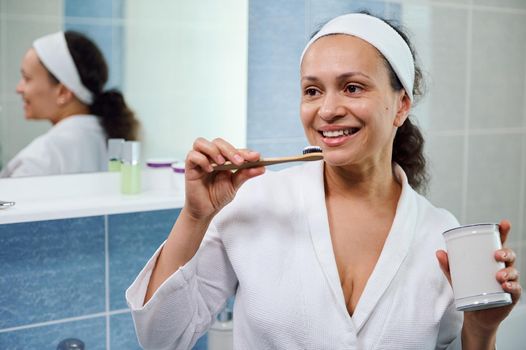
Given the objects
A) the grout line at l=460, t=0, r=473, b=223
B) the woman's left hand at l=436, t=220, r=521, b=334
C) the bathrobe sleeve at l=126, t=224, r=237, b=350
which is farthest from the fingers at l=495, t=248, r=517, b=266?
the grout line at l=460, t=0, r=473, b=223

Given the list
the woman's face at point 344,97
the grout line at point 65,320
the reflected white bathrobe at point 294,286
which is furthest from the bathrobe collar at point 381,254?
the grout line at point 65,320

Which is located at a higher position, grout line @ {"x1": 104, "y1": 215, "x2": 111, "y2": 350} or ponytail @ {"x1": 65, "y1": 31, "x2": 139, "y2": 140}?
ponytail @ {"x1": 65, "y1": 31, "x2": 139, "y2": 140}

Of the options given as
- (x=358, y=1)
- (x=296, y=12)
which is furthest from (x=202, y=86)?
(x=358, y=1)

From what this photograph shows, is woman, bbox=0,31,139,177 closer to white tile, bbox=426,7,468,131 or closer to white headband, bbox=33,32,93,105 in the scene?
white headband, bbox=33,32,93,105

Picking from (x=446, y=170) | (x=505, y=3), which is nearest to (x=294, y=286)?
(x=446, y=170)

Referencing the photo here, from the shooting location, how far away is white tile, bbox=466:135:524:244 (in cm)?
229

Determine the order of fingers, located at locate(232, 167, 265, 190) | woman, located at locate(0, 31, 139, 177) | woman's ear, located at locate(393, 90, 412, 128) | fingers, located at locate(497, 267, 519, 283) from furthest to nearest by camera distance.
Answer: woman, located at locate(0, 31, 139, 177)
woman's ear, located at locate(393, 90, 412, 128)
fingers, located at locate(232, 167, 265, 190)
fingers, located at locate(497, 267, 519, 283)

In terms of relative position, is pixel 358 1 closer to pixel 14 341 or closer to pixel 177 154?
pixel 177 154

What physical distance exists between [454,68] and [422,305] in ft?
3.64

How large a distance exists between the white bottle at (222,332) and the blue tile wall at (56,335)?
0.83 ft

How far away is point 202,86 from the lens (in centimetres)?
170

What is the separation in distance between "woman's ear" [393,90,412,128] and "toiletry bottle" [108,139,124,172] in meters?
0.62

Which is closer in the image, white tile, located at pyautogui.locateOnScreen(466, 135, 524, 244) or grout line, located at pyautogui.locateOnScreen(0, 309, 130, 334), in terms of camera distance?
grout line, located at pyautogui.locateOnScreen(0, 309, 130, 334)

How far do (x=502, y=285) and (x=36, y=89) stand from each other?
99cm
